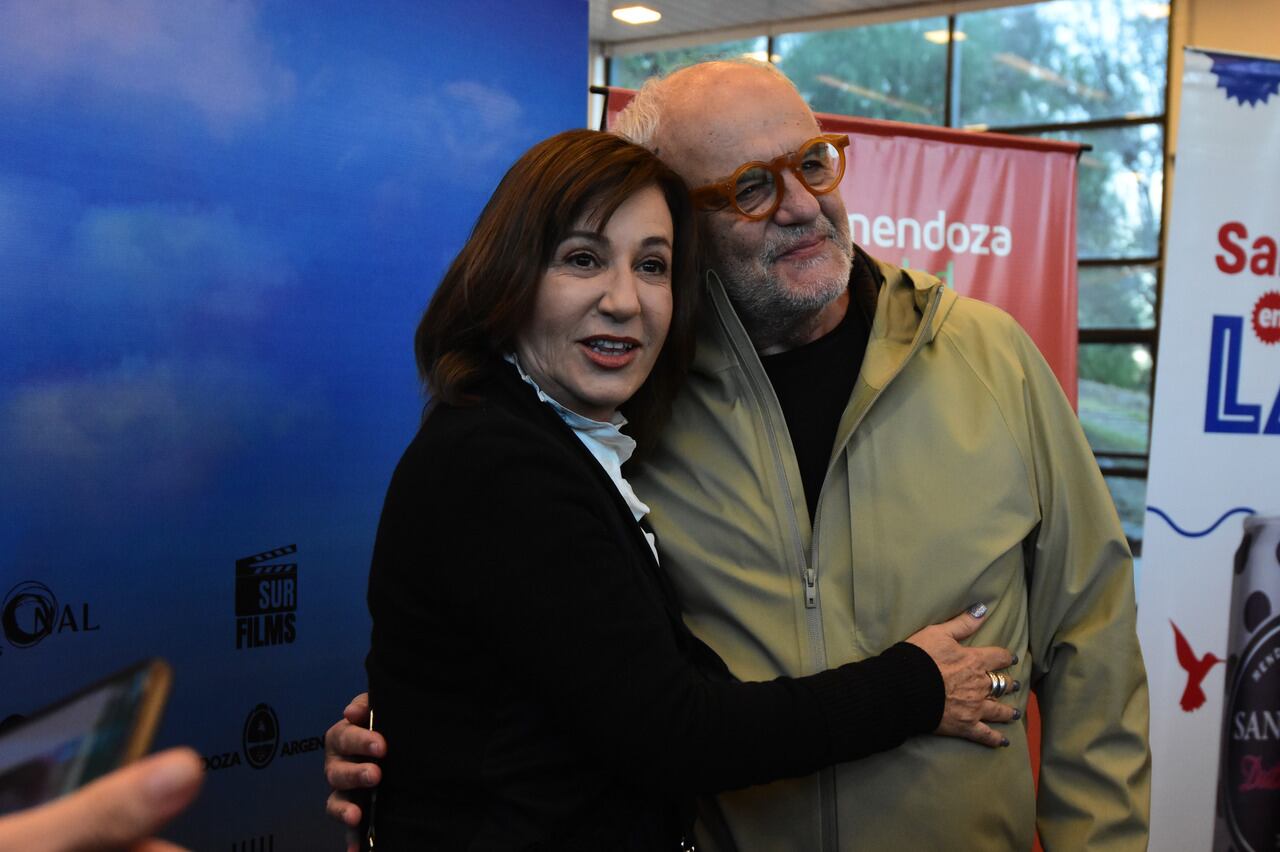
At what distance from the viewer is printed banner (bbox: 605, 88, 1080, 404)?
3727 millimetres

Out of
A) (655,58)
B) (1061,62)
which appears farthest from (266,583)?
(655,58)

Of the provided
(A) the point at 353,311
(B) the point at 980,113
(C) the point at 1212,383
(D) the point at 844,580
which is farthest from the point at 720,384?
(B) the point at 980,113

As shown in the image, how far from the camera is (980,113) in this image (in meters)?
8.26

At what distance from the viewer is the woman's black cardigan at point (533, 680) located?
3.79 ft

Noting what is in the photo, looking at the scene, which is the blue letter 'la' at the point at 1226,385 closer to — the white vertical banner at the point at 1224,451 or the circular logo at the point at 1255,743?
the white vertical banner at the point at 1224,451

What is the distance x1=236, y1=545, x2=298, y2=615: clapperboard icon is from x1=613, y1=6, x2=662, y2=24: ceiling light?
7346 mm

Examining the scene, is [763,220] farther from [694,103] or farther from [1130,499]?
[1130,499]

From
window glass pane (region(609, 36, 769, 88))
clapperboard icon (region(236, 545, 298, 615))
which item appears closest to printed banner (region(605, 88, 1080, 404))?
clapperboard icon (region(236, 545, 298, 615))

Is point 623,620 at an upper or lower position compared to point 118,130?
lower

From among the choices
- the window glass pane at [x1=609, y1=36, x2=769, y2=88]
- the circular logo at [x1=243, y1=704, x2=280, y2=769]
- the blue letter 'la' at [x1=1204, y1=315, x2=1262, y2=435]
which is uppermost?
the window glass pane at [x1=609, y1=36, x2=769, y2=88]

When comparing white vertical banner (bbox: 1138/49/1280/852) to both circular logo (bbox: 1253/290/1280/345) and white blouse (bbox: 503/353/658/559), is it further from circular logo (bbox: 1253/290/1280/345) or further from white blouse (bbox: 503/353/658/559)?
white blouse (bbox: 503/353/658/559)

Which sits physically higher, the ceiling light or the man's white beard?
the ceiling light

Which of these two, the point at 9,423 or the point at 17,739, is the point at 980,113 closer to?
the point at 9,423

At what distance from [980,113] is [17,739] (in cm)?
865
